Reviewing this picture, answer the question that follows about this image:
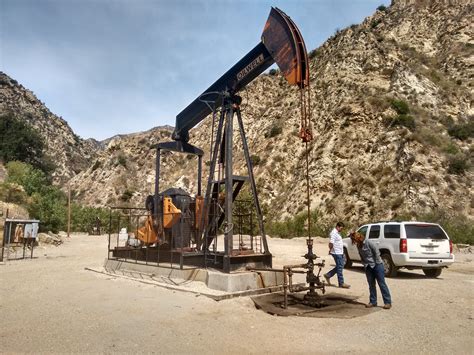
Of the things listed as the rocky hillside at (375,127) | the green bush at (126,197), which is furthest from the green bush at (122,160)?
the green bush at (126,197)

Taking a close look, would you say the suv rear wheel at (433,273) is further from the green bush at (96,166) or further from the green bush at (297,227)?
the green bush at (96,166)

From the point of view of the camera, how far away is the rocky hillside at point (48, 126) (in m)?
83.2

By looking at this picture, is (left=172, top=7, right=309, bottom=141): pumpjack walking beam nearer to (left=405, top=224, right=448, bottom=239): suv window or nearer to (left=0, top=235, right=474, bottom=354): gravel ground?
(left=0, top=235, right=474, bottom=354): gravel ground

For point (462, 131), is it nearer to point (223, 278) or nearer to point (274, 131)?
point (274, 131)

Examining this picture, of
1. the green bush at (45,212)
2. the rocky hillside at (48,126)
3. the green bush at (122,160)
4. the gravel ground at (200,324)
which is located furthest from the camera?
the rocky hillside at (48,126)

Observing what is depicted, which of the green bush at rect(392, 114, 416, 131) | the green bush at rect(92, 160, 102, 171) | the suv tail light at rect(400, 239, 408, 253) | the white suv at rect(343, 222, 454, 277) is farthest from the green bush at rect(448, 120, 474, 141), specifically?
the green bush at rect(92, 160, 102, 171)

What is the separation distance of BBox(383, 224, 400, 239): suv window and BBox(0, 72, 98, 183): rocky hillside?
3157 inches

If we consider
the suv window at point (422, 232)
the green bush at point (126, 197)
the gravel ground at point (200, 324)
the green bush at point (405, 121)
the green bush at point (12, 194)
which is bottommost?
the gravel ground at point (200, 324)

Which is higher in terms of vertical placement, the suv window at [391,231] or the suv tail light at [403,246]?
the suv window at [391,231]

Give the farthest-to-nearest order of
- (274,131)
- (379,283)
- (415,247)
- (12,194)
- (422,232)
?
(274,131) → (12,194) → (422,232) → (415,247) → (379,283)

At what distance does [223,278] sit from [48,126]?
93869mm

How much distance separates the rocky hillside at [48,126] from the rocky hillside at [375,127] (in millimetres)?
29302

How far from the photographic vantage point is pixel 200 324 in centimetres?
634

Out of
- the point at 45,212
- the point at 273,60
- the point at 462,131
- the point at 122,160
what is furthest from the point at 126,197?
the point at 273,60
